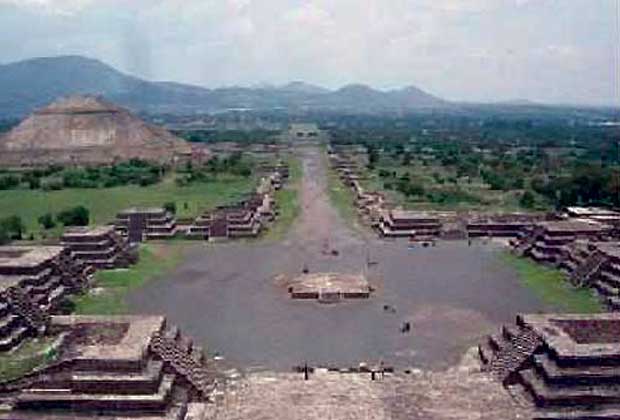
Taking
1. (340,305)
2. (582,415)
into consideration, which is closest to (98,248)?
(340,305)

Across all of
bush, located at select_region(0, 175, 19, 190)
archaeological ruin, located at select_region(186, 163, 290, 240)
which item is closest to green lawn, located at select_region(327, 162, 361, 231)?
archaeological ruin, located at select_region(186, 163, 290, 240)

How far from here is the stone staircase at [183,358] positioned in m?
32.8

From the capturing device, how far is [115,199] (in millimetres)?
88438

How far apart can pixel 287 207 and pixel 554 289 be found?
38.4 m

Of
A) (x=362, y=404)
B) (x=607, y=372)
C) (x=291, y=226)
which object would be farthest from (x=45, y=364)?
(x=291, y=226)

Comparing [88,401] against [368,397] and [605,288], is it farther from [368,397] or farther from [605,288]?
[605,288]

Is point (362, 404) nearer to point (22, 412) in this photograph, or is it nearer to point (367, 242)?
point (22, 412)

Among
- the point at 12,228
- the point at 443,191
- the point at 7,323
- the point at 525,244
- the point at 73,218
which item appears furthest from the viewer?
the point at 443,191

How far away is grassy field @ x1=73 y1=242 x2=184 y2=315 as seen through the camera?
152ft

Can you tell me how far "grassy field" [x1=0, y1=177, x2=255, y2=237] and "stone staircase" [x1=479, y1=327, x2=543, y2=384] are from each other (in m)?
44.4

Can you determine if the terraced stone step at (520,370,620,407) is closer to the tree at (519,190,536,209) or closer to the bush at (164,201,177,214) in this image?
the bush at (164,201,177,214)

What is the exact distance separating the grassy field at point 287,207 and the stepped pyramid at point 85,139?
2822 cm

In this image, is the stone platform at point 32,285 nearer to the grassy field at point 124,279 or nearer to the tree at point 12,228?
the grassy field at point 124,279

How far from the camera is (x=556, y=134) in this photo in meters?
198
